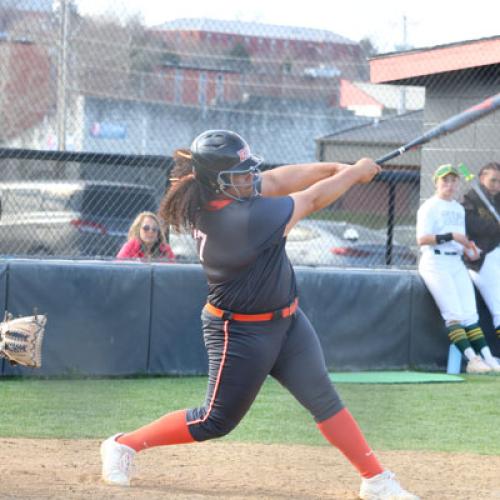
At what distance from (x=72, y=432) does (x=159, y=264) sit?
2.13 m

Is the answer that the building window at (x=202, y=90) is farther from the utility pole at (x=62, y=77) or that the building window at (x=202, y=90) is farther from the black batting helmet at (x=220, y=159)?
the black batting helmet at (x=220, y=159)

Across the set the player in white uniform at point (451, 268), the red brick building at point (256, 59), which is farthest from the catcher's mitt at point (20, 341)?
the red brick building at point (256, 59)

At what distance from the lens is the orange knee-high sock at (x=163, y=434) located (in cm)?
423

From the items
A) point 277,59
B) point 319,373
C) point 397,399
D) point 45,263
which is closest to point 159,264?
point 45,263

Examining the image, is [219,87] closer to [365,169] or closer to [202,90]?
[202,90]

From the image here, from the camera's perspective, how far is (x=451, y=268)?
8234 mm

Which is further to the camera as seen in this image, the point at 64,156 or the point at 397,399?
the point at 64,156

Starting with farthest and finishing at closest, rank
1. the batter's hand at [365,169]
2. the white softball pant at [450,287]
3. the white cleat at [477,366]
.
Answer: the white softball pant at [450,287] → the white cleat at [477,366] → the batter's hand at [365,169]

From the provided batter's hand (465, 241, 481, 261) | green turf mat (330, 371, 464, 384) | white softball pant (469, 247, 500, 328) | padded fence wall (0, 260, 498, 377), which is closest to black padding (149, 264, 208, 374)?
padded fence wall (0, 260, 498, 377)

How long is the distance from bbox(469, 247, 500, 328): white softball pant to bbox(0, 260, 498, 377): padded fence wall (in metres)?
0.49

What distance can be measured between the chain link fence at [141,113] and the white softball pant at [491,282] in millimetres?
A: 1252

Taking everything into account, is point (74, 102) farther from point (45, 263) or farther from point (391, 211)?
point (391, 211)

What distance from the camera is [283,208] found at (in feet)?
13.0

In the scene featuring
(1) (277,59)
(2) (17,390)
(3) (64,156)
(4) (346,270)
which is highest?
(1) (277,59)
